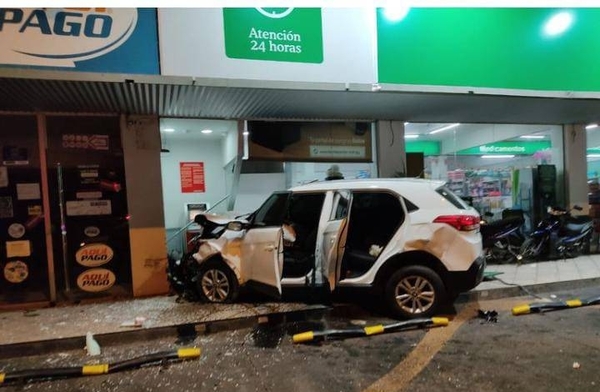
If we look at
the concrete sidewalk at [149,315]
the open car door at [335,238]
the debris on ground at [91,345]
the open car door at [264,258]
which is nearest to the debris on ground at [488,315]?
the concrete sidewalk at [149,315]

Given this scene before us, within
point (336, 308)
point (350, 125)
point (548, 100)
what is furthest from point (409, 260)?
point (548, 100)

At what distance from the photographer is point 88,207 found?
6074 millimetres

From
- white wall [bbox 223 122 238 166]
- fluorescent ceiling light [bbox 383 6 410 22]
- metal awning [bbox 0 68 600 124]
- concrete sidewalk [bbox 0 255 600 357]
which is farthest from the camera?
white wall [bbox 223 122 238 166]

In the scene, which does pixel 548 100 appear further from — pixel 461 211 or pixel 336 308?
pixel 336 308

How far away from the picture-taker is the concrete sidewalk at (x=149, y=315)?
4.53 meters

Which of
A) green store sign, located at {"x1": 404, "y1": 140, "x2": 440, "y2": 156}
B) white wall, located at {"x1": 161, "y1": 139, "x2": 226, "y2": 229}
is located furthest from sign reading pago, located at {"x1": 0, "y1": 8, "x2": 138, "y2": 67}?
green store sign, located at {"x1": 404, "y1": 140, "x2": 440, "y2": 156}

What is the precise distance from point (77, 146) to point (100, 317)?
8.68 ft

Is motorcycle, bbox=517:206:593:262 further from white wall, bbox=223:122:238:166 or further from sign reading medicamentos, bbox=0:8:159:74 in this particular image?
sign reading medicamentos, bbox=0:8:159:74

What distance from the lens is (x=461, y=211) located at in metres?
4.81

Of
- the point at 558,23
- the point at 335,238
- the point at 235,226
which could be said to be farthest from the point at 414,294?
the point at 558,23

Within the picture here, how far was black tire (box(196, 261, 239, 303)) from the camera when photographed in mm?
5348

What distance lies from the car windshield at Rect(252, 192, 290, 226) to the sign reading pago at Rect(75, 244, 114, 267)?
2618mm

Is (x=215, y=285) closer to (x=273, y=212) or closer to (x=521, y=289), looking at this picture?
(x=273, y=212)

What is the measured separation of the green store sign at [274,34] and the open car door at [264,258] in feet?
7.69
